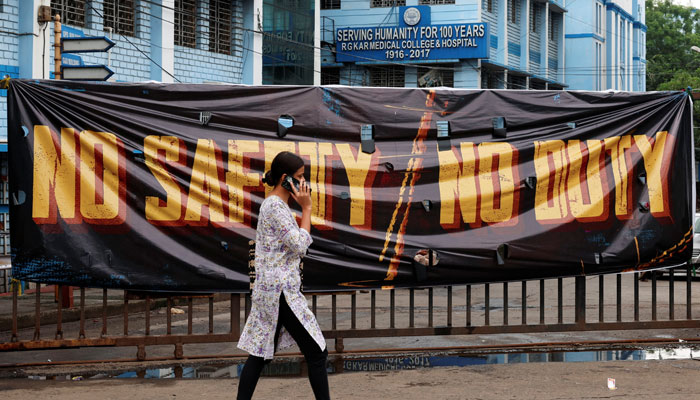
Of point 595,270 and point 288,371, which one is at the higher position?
point 595,270

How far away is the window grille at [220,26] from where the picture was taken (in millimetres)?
24000

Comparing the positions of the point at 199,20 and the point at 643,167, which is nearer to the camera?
the point at 643,167

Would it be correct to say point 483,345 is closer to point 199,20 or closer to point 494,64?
point 199,20

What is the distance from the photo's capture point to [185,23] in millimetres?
23156

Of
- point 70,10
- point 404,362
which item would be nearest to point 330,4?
point 70,10

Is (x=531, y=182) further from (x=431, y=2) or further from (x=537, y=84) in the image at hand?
(x=537, y=84)

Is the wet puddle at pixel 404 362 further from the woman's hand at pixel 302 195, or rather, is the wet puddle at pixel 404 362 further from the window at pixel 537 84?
the window at pixel 537 84

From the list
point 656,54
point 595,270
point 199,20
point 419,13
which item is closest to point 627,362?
point 595,270

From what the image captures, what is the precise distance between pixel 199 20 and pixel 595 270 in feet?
56.0

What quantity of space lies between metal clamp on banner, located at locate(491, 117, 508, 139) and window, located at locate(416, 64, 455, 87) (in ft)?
78.1

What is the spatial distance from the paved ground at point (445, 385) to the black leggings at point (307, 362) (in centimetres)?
136

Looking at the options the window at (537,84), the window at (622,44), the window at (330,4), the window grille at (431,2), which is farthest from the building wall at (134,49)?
the window at (622,44)

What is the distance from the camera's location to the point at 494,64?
3375cm

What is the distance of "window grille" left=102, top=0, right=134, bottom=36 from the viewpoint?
20453 millimetres
